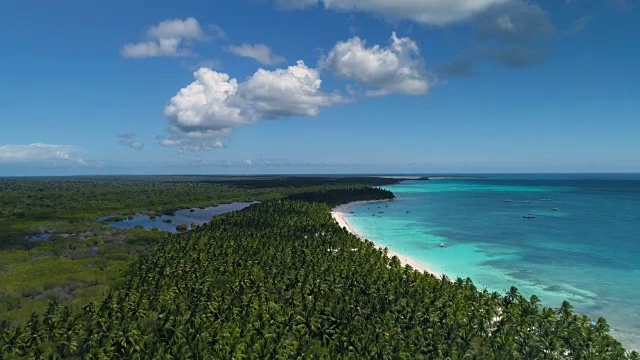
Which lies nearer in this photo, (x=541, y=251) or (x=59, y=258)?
(x=59, y=258)

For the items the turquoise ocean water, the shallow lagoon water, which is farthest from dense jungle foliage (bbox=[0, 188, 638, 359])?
the shallow lagoon water

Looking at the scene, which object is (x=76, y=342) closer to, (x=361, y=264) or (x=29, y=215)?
(x=361, y=264)

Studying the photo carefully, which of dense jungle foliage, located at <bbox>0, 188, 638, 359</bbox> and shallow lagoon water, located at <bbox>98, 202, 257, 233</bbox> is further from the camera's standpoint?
shallow lagoon water, located at <bbox>98, 202, 257, 233</bbox>

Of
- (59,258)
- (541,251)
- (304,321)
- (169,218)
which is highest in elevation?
(304,321)

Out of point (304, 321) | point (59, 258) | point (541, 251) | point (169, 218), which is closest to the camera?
point (304, 321)

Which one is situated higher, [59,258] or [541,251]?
[59,258]

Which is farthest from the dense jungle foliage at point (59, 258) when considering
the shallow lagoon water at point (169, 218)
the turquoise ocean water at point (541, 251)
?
the turquoise ocean water at point (541, 251)

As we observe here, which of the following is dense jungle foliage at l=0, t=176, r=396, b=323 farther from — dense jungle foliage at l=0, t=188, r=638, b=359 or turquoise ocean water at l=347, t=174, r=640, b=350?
turquoise ocean water at l=347, t=174, r=640, b=350

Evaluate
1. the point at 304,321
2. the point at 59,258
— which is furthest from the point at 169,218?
the point at 304,321

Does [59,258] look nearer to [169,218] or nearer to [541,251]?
[169,218]
